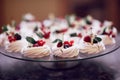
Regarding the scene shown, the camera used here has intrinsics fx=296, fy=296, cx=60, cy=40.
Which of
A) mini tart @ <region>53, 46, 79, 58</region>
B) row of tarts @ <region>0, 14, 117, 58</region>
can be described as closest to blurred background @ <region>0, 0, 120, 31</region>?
row of tarts @ <region>0, 14, 117, 58</region>

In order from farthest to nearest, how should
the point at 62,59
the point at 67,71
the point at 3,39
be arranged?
the point at 3,39
the point at 67,71
the point at 62,59

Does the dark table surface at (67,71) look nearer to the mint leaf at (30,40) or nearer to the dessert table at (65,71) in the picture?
the dessert table at (65,71)

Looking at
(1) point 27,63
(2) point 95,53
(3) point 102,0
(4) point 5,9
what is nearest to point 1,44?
(1) point 27,63

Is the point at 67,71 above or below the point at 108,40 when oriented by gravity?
below

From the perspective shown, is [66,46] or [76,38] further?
[76,38]

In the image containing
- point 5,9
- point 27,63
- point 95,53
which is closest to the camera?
point 95,53

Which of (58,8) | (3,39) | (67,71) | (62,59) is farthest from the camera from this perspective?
(58,8)

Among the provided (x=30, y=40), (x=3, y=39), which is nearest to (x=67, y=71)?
(x=30, y=40)

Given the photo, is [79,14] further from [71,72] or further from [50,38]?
[71,72]

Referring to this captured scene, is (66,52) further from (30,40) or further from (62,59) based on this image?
(30,40)
